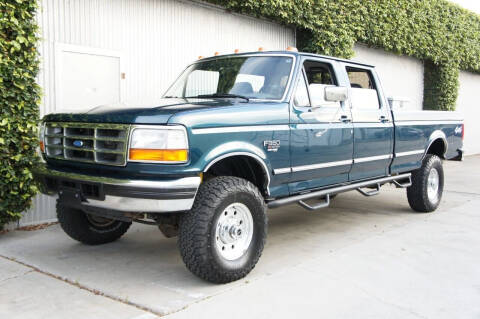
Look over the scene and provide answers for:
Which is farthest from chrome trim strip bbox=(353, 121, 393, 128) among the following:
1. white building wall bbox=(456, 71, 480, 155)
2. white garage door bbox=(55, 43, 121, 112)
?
white building wall bbox=(456, 71, 480, 155)

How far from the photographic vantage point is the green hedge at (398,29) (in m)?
9.19

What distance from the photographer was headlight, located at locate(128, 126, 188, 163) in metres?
3.54

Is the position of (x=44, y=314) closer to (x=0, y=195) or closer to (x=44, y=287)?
(x=44, y=287)

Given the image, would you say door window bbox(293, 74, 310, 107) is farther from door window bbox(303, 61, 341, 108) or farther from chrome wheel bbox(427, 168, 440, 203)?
chrome wheel bbox(427, 168, 440, 203)

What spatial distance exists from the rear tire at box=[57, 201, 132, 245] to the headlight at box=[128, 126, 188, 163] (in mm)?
1570

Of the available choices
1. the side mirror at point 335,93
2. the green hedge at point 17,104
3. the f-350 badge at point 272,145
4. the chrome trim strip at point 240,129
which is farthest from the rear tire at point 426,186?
the green hedge at point 17,104

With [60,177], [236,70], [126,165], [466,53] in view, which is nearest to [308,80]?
[236,70]

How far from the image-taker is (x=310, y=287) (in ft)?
12.7

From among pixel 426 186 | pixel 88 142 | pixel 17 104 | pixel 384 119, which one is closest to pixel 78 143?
pixel 88 142

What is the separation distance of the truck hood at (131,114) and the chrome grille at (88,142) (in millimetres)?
48

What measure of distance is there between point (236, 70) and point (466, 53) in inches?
516

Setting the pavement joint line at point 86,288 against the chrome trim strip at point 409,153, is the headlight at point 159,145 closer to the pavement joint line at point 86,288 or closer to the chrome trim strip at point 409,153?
the pavement joint line at point 86,288

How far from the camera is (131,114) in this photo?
3676 mm

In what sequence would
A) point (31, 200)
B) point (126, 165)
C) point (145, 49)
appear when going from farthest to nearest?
point (145, 49)
point (31, 200)
point (126, 165)
